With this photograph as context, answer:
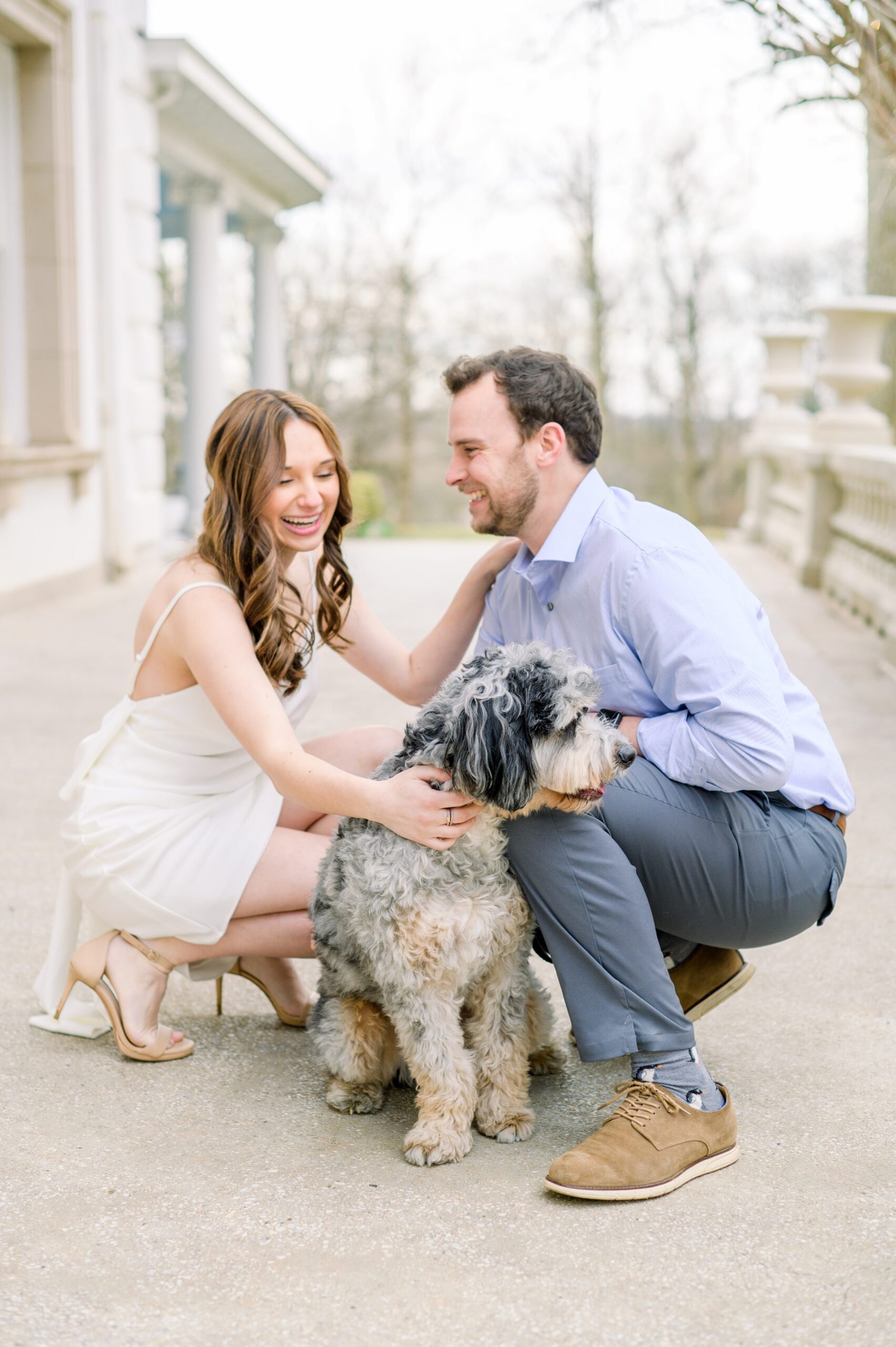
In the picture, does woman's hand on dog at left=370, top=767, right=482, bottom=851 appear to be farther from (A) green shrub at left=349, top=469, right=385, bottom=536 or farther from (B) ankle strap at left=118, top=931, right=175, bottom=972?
(A) green shrub at left=349, top=469, right=385, bottom=536

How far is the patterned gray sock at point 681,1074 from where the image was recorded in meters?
2.55

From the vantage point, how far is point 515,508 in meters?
3.01

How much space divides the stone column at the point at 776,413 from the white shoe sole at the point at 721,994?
11.9 metres

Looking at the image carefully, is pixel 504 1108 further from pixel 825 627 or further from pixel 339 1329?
pixel 825 627

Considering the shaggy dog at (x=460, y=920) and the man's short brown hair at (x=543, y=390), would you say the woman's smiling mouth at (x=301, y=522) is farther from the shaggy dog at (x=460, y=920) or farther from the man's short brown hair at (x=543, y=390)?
the shaggy dog at (x=460, y=920)

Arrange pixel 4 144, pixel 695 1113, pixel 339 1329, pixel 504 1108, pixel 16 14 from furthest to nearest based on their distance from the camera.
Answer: pixel 4 144, pixel 16 14, pixel 504 1108, pixel 695 1113, pixel 339 1329

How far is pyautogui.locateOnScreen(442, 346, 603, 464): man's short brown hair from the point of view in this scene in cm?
294

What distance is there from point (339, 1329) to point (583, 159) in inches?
1111

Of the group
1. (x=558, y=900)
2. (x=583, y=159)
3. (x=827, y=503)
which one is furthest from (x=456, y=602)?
(x=583, y=159)

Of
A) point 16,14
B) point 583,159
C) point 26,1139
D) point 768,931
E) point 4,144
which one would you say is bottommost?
point 26,1139

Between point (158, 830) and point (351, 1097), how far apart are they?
2.52 ft

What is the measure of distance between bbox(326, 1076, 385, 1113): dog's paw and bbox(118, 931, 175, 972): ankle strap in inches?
20.8

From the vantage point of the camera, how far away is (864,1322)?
201 centimetres

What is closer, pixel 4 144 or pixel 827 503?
pixel 4 144
